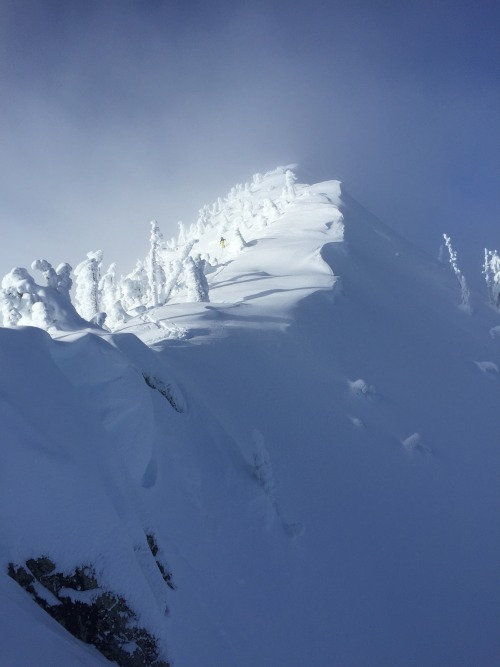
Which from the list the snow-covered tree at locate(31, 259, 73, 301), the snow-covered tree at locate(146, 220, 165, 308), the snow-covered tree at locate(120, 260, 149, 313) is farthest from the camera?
the snow-covered tree at locate(120, 260, 149, 313)

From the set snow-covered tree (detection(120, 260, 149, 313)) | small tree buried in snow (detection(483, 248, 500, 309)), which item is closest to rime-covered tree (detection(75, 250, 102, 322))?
snow-covered tree (detection(120, 260, 149, 313))

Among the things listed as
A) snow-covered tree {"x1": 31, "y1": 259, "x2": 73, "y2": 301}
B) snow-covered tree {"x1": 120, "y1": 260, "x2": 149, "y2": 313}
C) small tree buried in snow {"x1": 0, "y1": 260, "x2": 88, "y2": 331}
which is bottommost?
small tree buried in snow {"x1": 0, "y1": 260, "x2": 88, "y2": 331}

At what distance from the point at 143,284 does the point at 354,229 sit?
27178mm

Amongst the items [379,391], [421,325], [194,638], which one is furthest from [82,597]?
[421,325]

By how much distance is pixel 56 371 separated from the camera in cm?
788

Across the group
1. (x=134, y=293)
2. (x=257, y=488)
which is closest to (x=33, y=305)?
(x=257, y=488)

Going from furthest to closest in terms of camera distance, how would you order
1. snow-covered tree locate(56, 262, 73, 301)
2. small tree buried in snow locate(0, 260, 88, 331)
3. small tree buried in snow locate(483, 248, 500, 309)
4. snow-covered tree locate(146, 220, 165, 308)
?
small tree buried in snow locate(483, 248, 500, 309), snow-covered tree locate(146, 220, 165, 308), snow-covered tree locate(56, 262, 73, 301), small tree buried in snow locate(0, 260, 88, 331)

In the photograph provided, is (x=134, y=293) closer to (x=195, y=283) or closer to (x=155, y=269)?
(x=155, y=269)

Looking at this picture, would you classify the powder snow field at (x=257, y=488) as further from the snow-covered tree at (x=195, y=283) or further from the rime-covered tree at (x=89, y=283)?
the rime-covered tree at (x=89, y=283)

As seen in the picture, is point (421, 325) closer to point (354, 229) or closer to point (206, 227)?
point (354, 229)

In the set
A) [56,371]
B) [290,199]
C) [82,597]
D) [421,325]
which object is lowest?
[82,597]

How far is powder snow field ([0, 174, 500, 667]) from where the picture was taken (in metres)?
5.94

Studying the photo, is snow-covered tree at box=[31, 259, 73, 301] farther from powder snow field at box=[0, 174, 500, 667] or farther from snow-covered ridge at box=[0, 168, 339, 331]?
powder snow field at box=[0, 174, 500, 667]

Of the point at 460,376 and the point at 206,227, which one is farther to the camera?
the point at 206,227
